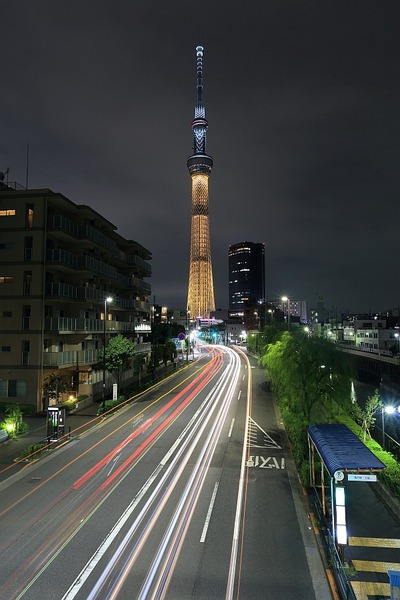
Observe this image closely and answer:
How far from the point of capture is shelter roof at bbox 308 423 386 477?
31.8 ft

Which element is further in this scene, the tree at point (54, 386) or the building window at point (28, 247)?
the building window at point (28, 247)

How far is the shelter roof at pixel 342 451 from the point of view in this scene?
9.68 metres

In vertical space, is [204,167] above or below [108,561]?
above

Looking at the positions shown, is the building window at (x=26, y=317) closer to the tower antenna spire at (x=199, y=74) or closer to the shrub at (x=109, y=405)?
the shrub at (x=109, y=405)

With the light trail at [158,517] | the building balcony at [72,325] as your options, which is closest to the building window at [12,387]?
the building balcony at [72,325]

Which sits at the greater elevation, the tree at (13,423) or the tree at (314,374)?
the tree at (314,374)

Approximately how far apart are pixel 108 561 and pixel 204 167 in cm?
16136

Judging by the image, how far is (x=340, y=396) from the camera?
66.7 feet

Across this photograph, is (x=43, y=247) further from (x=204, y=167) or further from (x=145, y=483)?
(x=204, y=167)

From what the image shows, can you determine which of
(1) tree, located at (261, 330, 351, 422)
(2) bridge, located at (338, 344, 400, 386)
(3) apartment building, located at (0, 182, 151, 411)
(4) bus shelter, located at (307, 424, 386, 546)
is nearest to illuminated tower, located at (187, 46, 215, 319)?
(2) bridge, located at (338, 344, 400, 386)

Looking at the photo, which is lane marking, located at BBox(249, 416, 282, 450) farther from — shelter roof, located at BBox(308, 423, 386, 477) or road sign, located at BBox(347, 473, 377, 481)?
road sign, located at BBox(347, 473, 377, 481)

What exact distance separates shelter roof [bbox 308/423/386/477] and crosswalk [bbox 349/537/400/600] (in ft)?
7.52

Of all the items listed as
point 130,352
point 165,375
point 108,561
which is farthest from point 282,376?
point 165,375

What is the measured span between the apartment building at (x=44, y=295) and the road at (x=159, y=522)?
421 inches
